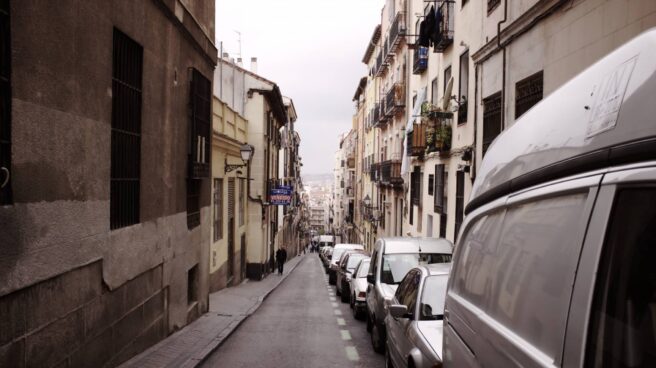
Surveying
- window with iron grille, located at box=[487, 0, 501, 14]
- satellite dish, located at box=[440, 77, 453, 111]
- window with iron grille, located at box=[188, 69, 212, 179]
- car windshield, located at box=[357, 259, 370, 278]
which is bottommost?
car windshield, located at box=[357, 259, 370, 278]

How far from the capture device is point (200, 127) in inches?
497

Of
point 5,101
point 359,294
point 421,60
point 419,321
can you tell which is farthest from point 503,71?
point 421,60

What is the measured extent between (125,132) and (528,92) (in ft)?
24.4

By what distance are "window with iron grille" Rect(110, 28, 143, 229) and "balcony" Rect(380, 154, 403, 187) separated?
67.4 feet

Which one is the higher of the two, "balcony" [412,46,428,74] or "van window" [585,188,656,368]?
"balcony" [412,46,428,74]

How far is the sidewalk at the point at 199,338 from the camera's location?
8570mm

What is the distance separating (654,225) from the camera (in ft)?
5.76

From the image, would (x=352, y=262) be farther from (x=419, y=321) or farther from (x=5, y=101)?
(x=5, y=101)

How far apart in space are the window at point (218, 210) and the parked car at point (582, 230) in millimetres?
15780

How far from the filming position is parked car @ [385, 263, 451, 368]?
575 cm

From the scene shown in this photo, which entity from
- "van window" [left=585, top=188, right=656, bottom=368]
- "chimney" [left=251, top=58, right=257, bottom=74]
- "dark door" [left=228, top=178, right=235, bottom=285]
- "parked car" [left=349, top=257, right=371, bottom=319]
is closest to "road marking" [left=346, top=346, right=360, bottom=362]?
"parked car" [left=349, top=257, right=371, bottom=319]

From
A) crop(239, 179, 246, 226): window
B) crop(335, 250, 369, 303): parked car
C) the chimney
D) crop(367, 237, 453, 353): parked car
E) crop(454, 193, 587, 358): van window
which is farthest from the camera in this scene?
the chimney

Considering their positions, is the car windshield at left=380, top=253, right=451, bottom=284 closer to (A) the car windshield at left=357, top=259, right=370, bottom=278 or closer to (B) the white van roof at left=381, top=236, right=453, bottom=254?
(B) the white van roof at left=381, top=236, right=453, bottom=254

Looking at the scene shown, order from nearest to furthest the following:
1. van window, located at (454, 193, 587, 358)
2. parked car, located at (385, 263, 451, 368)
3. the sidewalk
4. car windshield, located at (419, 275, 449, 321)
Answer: van window, located at (454, 193, 587, 358) → parked car, located at (385, 263, 451, 368) → car windshield, located at (419, 275, 449, 321) → the sidewalk
